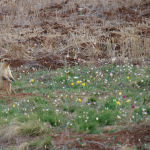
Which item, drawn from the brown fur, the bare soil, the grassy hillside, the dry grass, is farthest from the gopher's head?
the bare soil

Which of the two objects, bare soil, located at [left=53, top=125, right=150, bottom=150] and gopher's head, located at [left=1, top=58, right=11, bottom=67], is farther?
gopher's head, located at [left=1, top=58, right=11, bottom=67]

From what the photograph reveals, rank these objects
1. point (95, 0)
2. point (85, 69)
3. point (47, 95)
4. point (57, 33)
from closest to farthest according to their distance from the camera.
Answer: point (47, 95), point (85, 69), point (57, 33), point (95, 0)

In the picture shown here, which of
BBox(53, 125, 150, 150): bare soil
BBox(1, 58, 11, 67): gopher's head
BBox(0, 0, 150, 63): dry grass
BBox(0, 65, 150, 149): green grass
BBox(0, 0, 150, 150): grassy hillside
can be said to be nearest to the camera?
BBox(53, 125, 150, 150): bare soil

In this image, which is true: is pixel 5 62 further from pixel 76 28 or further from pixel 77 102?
pixel 76 28

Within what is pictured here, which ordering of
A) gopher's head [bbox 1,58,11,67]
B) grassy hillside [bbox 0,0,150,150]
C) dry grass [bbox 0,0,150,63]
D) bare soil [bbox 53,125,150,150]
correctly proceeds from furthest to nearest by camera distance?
1. dry grass [bbox 0,0,150,63]
2. gopher's head [bbox 1,58,11,67]
3. grassy hillside [bbox 0,0,150,150]
4. bare soil [bbox 53,125,150,150]

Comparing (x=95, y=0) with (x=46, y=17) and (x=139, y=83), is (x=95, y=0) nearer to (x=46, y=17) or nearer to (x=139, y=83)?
(x=46, y=17)

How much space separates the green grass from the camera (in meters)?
4.19

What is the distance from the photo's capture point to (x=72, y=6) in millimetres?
14766

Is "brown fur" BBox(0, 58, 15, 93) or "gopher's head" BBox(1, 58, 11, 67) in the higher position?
"gopher's head" BBox(1, 58, 11, 67)

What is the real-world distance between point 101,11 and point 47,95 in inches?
366

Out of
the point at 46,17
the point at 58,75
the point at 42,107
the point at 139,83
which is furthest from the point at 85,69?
the point at 46,17

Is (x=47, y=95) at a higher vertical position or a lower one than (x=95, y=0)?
lower

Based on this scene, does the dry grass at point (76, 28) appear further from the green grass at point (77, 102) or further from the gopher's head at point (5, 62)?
the gopher's head at point (5, 62)

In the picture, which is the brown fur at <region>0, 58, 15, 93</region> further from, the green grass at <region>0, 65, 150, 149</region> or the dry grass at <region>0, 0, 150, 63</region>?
the dry grass at <region>0, 0, 150, 63</region>
